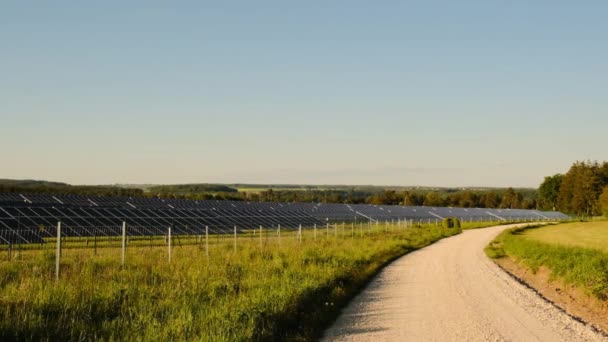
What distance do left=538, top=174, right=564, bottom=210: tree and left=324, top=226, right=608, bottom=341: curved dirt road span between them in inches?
6236

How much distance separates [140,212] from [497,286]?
33364 mm

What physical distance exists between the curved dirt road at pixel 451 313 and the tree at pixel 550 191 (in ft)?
520

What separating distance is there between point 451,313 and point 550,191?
554 ft

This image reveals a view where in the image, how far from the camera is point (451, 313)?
1357 cm

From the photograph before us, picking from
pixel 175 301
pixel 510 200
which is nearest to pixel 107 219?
pixel 175 301

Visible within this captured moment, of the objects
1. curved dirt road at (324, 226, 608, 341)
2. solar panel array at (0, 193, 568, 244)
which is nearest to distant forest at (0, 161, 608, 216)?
solar panel array at (0, 193, 568, 244)

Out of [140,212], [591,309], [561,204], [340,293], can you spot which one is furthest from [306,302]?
[561,204]

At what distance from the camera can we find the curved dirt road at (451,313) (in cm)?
1123

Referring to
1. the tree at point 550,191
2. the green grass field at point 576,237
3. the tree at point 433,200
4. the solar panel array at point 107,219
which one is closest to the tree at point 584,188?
the tree at point 550,191

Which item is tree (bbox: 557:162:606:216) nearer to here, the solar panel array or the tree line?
the tree line

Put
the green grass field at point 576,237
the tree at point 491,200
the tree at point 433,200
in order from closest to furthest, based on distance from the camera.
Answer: the green grass field at point 576,237 → the tree at point 433,200 → the tree at point 491,200

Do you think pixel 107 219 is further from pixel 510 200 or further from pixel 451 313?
pixel 510 200

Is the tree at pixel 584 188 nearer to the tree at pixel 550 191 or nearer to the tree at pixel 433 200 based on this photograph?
the tree at pixel 550 191

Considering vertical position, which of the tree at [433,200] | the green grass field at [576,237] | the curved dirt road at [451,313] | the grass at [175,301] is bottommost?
the green grass field at [576,237]
